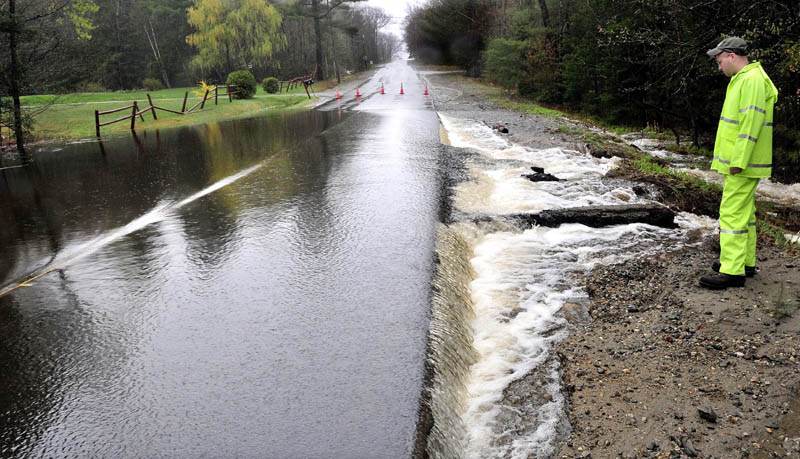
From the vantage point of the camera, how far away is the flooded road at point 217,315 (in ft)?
11.1

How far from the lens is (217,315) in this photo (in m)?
4.86

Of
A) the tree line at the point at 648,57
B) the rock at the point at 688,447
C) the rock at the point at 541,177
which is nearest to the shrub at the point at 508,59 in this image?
the tree line at the point at 648,57

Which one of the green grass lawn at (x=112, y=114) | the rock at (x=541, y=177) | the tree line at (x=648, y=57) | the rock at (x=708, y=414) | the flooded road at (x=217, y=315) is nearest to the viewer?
the flooded road at (x=217, y=315)

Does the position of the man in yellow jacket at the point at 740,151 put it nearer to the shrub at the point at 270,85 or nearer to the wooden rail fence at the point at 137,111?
the wooden rail fence at the point at 137,111

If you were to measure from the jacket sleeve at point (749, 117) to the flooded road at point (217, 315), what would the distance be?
10.2ft

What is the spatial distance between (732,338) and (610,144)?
10.5 m

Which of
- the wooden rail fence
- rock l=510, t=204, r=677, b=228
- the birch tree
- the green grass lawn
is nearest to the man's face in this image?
rock l=510, t=204, r=677, b=228

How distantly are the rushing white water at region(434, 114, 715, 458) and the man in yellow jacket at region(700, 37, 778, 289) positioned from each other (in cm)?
148

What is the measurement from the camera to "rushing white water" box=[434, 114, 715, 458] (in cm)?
385

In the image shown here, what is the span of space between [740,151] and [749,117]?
1.00 feet

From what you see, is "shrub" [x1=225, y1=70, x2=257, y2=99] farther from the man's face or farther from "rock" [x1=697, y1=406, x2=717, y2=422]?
"rock" [x1=697, y1=406, x2=717, y2=422]

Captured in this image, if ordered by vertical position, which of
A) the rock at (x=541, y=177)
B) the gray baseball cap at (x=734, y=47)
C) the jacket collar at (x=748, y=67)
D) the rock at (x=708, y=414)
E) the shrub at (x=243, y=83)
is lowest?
the rock at (x=708, y=414)

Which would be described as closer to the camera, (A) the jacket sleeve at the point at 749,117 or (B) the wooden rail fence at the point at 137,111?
(A) the jacket sleeve at the point at 749,117

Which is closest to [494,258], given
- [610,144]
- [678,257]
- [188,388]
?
[678,257]
